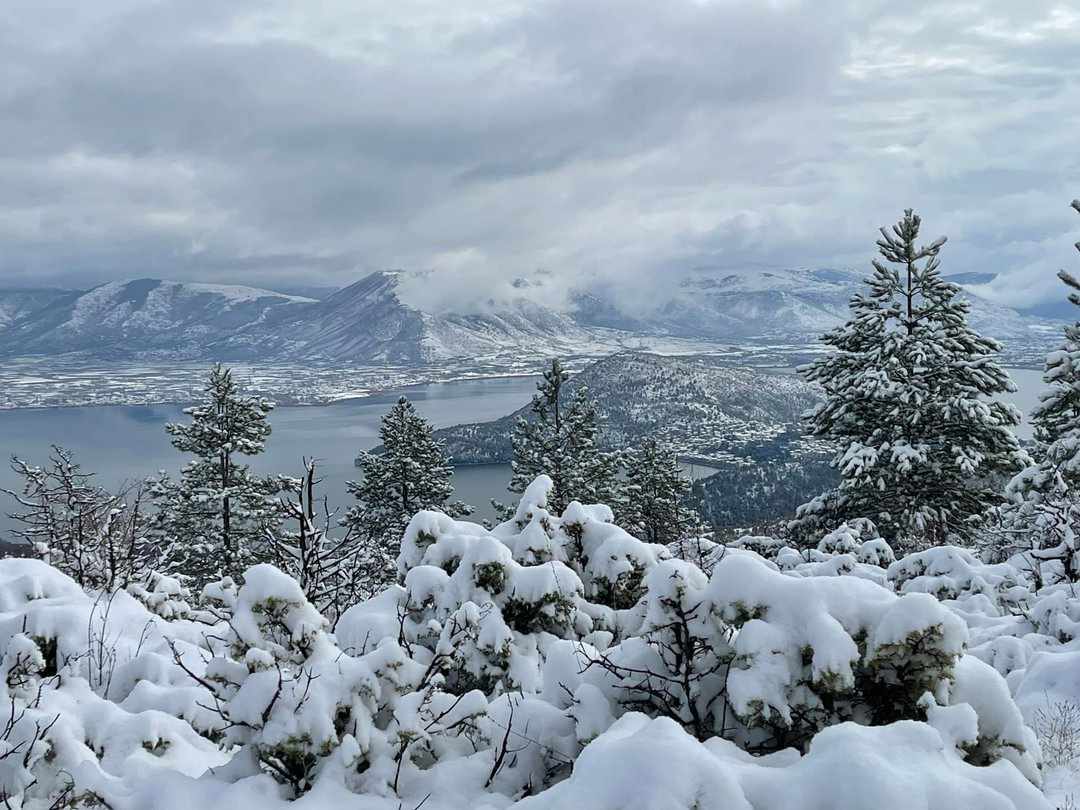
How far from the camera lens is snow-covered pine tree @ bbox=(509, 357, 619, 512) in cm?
2973

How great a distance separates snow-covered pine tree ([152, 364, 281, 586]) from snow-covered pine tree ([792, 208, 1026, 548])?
64.1 ft

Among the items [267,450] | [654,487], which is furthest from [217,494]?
[267,450]

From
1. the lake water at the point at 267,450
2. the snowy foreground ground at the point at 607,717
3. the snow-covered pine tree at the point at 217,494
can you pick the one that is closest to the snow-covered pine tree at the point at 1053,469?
the snowy foreground ground at the point at 607,717

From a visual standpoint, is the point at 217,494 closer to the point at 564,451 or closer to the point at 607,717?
the point at 564,451

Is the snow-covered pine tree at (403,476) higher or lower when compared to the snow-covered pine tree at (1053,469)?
lower

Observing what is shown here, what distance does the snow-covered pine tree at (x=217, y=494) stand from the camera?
25016 millimetres

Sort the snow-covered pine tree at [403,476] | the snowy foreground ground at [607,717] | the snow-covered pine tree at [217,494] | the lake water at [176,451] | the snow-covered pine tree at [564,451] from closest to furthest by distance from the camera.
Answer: the snowy foreground ground at [607,717]
the snow-covered pine tree at [217,494]
the snow-covered pine tree at [564,451]
the snow-covered pine tree at [403,476]
the lake water at [176,451]

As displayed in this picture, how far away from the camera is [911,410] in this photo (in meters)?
14.4

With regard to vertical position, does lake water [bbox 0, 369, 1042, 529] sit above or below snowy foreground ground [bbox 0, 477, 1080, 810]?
below

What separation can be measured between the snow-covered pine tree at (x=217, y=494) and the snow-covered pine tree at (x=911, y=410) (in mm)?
19527

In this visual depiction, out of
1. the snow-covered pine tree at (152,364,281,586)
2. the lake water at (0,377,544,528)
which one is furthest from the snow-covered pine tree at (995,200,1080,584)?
the lake water at (0,377,544,528)

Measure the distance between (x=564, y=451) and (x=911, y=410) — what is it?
17.9m

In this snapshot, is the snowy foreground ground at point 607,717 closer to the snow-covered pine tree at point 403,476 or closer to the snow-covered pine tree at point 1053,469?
the snow-covered pine tree at point 1053,469

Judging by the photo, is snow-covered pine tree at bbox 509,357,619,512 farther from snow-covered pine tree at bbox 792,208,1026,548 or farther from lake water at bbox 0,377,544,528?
lake water at bbox 0,377,544,528
